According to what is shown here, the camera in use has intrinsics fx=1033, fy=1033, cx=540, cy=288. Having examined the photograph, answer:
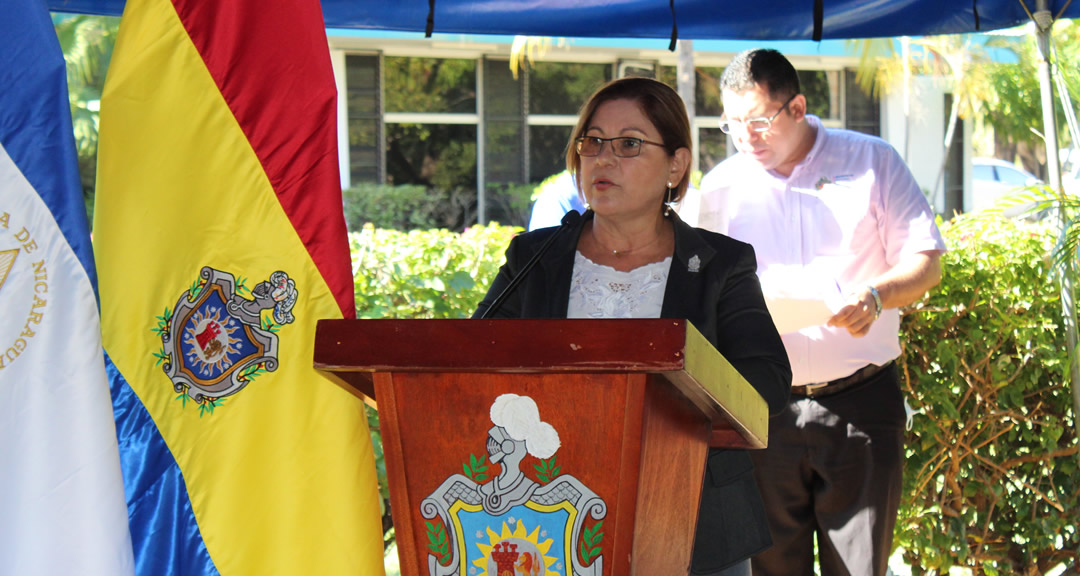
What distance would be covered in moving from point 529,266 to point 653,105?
1.56 ft

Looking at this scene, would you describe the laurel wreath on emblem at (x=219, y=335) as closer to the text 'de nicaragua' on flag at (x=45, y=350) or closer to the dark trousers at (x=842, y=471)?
the text 'de nicaragua' on flag at (x=45, y=350)

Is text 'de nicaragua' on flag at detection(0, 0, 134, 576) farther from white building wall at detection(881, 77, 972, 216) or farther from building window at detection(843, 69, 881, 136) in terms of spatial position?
white building wall at detection(881, 77, 972, 216)

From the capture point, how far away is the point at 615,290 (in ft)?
7.00

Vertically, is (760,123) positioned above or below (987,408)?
above

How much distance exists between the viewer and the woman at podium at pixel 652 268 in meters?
1.99

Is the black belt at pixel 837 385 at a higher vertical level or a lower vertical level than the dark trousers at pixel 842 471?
higher

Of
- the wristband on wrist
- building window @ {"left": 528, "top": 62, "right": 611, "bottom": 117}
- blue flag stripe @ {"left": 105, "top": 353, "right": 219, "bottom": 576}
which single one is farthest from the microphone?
building window @ {"left": 528, "top": 62, "right": 611, "bottom": 117}

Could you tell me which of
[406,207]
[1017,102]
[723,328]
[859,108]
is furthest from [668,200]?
[1017,102]

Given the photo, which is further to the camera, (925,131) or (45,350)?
(925,131)

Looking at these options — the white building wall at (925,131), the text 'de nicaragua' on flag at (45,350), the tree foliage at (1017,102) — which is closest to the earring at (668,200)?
the text 'de nicaragua' on flag at (45,350)

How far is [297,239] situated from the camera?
212 centimetres

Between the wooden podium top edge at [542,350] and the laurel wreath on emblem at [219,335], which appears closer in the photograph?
the wooden podium top edge at [542,350]

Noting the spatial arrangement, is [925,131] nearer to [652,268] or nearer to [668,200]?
[668,200]

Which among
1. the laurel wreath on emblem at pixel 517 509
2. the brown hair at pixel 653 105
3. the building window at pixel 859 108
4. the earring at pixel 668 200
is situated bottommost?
the laurel wreath on emblem at pixel 517 509
